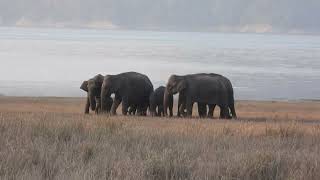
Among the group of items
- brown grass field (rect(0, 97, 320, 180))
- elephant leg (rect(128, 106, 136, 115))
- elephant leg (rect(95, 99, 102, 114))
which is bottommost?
elephant leg (rect(128, 106, 136, 115))

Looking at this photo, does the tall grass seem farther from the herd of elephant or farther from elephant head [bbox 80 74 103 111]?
elephant head [bbox 80 74 103 111]

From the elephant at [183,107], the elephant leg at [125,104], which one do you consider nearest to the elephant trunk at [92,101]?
the elephant leg at [125,104]

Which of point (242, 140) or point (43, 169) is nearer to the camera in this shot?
point (43, 169)

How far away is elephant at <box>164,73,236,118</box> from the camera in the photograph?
24.2m

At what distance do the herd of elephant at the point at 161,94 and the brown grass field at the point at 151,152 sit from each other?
8.77 meters

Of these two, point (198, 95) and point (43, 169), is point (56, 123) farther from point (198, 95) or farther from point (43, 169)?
point (198, 95)

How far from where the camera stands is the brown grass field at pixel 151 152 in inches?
362

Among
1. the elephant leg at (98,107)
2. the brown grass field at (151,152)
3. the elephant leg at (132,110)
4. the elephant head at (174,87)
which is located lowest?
the elephant leg at (132,110)

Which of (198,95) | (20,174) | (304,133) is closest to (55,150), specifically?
(20,174)

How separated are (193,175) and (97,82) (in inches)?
653

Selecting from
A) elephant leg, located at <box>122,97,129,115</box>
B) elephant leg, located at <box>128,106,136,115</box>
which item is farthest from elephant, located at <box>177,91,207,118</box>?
elephant leg, located at <box>128,106,136,115</box>

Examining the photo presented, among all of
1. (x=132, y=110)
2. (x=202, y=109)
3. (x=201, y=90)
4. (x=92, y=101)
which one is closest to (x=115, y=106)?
(x=92, y=101)

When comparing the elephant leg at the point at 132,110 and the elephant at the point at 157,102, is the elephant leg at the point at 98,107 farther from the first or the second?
the elephant at the point at 157,102

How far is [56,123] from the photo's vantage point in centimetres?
1345
